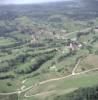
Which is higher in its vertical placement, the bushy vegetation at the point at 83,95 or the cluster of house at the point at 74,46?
the bushy vegetation at the point at 83,95

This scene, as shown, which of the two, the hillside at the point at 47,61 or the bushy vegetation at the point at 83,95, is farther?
the hillside at the point at 47,61

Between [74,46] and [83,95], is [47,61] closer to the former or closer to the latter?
[74,46]

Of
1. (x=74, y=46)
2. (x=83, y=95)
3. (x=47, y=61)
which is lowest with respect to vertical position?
(x=47, y=61)

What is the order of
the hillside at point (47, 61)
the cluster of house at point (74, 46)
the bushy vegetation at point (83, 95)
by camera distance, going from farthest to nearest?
the cluster of house at point (74, 46) → the hillside at point (47, 61) → the bushy vegetation at point (83, 95)

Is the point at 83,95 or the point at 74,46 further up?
the point at 83,95

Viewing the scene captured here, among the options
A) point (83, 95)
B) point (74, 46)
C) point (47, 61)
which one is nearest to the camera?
point (83, 95)

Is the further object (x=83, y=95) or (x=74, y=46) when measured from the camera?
(x=74, y=46)

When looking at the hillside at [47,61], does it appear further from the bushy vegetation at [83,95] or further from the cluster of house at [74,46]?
the bushy vegetation at [83,95]

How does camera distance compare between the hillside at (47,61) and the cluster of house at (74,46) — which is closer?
the hillside at (47,61)

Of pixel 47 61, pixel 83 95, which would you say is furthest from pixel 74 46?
pixel 83 95

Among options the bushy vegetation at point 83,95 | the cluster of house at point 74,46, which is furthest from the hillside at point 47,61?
the bushy vegetation at point 83,95

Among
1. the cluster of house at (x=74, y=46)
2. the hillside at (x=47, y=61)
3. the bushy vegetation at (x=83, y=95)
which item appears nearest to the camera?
the bushy vegetation at (x=83, y=95)

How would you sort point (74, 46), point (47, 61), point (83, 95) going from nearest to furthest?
point (83, 95), point (47, 61), point (74, 46)
